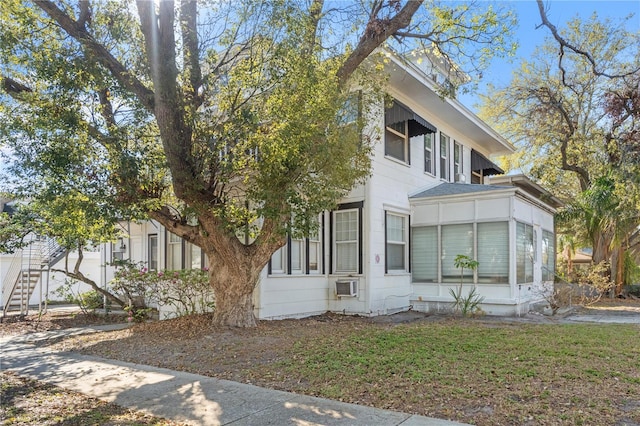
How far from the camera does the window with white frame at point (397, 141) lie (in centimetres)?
1317

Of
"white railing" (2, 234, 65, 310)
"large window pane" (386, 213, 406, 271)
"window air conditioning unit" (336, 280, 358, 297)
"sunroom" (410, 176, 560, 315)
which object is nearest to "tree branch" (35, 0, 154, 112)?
"window air conditioning unit" (336, 280, 358, 297)

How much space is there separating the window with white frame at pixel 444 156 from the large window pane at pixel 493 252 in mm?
3887

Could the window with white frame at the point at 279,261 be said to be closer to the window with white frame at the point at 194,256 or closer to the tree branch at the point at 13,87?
the window with white frame at the point at 194,256

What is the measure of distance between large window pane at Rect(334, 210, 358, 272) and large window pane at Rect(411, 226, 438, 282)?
2.32m

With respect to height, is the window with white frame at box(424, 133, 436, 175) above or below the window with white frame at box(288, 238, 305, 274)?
above

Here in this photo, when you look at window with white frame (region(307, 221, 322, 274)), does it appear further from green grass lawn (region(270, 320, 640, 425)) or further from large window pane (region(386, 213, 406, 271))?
green grass lawn (region(270, 320, 640, 425))

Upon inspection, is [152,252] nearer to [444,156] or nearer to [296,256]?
[296,256]

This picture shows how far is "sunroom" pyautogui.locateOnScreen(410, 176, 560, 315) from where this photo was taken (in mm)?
12367

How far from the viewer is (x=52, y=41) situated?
329 inches

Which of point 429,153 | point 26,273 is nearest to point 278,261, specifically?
point 429,153

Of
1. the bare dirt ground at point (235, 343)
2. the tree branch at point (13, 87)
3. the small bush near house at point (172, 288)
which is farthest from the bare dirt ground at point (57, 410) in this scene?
the tree branch at point (13, 87)

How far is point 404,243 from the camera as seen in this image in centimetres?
1369

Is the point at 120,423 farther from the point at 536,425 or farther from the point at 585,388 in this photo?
the point at 585,388

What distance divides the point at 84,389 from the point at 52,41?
20.0 feet
